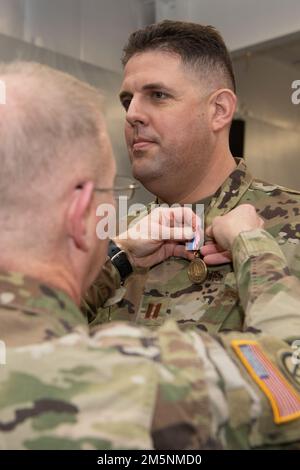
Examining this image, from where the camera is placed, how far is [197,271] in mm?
1392

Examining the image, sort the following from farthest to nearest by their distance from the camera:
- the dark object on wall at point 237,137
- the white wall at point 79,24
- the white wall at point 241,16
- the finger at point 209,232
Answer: the dark object on wall at point 237,137, the white wall at point 241,16, the white wall at point 79,24, the finger at point 209,232

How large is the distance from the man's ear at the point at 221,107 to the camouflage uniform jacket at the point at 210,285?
153 millimetres

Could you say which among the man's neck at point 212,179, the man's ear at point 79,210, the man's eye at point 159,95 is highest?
the man's eye at point 159,95

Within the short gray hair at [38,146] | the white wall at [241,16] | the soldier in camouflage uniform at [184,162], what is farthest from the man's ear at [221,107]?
the white wall at [241,16]

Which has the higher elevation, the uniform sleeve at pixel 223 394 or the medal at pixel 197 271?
the uniform sleeve at pixel 223 394

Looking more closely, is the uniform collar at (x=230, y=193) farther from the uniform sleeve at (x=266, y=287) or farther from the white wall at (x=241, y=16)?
the white wall at (x=241, y=16)

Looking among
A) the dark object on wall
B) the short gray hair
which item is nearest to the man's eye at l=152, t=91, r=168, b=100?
the short gray hair

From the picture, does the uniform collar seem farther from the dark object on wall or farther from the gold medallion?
the dark object on wall

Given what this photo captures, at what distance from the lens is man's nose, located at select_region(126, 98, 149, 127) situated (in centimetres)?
154

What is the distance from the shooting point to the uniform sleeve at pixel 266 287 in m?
0.96

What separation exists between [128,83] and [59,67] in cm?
136

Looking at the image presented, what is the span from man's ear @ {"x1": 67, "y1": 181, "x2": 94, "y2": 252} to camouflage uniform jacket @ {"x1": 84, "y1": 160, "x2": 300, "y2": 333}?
1.80ft

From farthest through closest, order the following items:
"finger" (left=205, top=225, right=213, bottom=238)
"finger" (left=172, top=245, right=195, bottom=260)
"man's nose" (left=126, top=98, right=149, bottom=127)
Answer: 1. "man's nose" (left=126, top=98, right=149, bottom=127)
2. "finger" (left=172, top=245, right=195, bottom=260)
3. "finger" (left=205, top=225, right=213, bottom=238)
